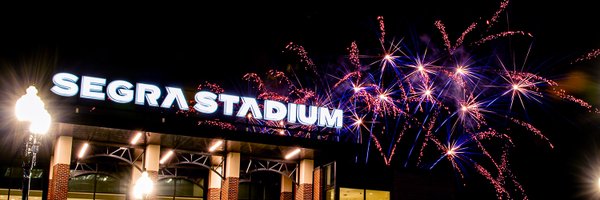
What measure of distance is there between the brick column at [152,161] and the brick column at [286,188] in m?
8.40

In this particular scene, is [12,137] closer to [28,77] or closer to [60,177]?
[60,177]

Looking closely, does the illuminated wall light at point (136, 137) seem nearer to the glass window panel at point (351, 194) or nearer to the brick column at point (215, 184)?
the brick column at point (215, 184)

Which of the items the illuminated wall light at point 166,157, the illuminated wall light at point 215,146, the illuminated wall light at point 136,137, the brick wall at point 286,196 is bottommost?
the brick wall at point 286,196

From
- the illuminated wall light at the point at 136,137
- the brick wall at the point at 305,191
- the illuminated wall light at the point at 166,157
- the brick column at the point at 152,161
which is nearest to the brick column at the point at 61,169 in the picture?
the illuminated wall light at the point at 136,137

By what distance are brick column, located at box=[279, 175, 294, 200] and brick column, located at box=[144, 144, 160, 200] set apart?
331 inches

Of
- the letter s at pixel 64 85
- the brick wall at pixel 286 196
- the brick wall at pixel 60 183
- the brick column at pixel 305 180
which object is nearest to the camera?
the brick wall at pixel 60 183

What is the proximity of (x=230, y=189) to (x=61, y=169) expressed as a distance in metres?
7.37

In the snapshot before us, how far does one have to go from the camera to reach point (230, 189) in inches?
1206

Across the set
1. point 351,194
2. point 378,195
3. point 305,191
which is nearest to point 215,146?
point 305,191

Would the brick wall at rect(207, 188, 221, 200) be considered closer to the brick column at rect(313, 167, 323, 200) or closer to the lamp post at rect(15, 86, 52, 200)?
the brick column at rect(313, 167, 323, 200)

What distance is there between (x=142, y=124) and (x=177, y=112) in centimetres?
628

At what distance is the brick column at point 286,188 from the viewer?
36.1 metres

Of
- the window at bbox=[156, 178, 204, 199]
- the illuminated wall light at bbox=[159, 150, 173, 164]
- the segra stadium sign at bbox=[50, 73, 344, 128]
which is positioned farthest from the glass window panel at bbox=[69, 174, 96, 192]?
the segra stadium sign at bbox=[50, 73, 344, 128]

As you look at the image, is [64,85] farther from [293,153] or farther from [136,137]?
[293,153]
